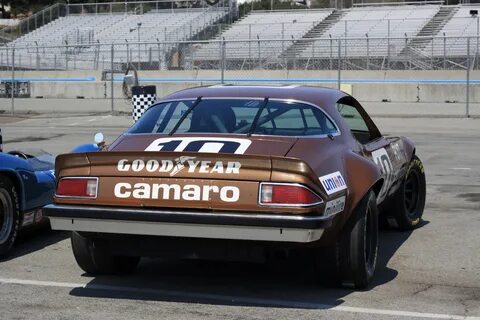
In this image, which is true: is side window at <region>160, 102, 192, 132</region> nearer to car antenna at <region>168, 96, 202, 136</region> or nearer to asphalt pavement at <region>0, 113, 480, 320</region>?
car antenna at <region>168, 96, 202, 136</region>

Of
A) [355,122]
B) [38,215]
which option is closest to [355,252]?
[355,122]

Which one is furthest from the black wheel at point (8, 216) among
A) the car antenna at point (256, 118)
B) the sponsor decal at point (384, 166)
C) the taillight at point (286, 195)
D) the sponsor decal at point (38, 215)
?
the sponsor decal at point (384, 166)

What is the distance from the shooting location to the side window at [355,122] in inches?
263

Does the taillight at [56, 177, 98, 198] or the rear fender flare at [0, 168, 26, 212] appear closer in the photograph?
the taillight at [56, 177, 98, 198]

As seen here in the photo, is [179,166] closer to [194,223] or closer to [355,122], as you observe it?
[194,223]

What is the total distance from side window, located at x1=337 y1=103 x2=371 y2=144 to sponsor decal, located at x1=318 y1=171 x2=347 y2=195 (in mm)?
1110

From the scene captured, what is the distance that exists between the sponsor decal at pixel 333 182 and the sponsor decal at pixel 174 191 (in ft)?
1.94

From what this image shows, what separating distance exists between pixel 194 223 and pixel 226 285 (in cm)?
101

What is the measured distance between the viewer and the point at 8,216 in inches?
270

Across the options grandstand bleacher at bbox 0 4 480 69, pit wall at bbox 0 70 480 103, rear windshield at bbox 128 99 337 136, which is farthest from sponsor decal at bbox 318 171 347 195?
grandstand bleacher at bbox 0 4 480 69

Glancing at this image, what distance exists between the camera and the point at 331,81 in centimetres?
3006

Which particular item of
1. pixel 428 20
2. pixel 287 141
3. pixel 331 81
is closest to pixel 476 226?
pixel 287 141

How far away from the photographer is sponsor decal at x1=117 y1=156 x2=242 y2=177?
5180mm

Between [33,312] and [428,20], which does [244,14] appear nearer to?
[428,20]
